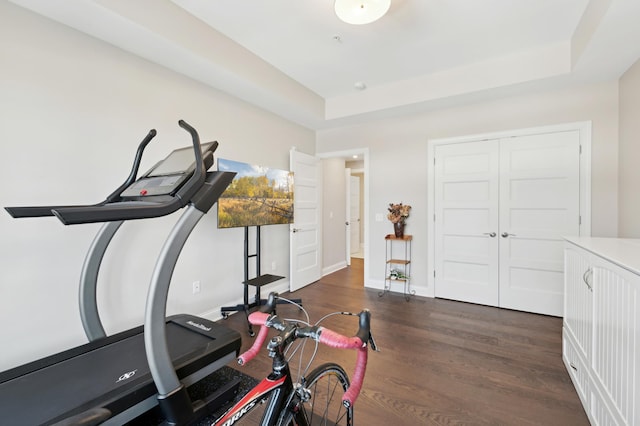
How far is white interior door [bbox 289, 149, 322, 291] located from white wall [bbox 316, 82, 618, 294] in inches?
24.9

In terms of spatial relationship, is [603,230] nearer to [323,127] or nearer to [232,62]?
[323,127]

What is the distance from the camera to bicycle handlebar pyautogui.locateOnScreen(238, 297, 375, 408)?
0.93 metres

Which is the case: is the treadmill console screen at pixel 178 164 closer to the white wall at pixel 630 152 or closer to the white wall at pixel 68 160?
the white wall at pixel 68 160

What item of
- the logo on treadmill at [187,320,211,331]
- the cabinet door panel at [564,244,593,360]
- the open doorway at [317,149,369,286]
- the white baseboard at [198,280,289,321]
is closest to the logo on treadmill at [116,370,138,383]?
the logo on treadmill at [187,320,211,331]

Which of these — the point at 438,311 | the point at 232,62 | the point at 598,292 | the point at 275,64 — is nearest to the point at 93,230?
the point at 232,62

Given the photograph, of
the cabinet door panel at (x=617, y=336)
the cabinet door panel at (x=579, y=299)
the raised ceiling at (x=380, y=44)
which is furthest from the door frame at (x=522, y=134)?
the cabinet door panel at (x=617, y=336)

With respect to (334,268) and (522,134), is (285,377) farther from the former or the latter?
(334,268)

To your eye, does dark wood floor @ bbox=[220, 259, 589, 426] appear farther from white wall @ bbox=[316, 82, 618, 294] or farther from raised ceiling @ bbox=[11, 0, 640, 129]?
raised ceiling @ bbox=[11, 0, 640, 129]

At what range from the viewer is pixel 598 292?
158 cm

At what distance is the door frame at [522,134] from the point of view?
3.10 meters

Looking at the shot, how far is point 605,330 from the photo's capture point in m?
1.47

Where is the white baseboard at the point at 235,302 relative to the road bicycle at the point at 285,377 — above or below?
below

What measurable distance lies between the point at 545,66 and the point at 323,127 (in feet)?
9.53

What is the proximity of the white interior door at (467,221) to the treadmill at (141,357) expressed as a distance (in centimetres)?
310
